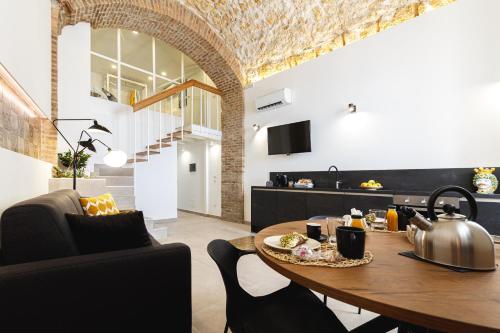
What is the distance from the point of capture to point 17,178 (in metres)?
2.00

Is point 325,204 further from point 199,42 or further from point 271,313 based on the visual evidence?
point 199,42

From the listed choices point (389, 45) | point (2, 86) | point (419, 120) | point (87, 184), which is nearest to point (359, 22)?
point (389, 45)

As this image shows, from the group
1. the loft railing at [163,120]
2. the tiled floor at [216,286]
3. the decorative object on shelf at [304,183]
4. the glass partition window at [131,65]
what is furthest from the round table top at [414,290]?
the glass partition window at [131,65]

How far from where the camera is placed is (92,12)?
4.38 meters

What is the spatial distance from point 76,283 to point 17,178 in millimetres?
1565

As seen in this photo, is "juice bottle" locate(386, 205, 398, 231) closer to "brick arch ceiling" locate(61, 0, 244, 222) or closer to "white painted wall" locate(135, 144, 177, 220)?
"brick arch ceiling" locate(61, 0, 244, 222)

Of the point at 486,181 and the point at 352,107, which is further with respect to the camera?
the point at 352,107

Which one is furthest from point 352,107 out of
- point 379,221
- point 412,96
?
point 379,221

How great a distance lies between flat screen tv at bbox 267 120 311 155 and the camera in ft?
15.1

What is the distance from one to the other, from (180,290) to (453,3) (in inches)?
182

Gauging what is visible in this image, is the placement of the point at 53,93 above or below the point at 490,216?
above

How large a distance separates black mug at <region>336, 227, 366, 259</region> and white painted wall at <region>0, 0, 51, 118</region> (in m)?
2.37

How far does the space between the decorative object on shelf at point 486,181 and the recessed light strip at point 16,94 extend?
467 centimetres

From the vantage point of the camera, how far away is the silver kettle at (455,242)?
808mm
